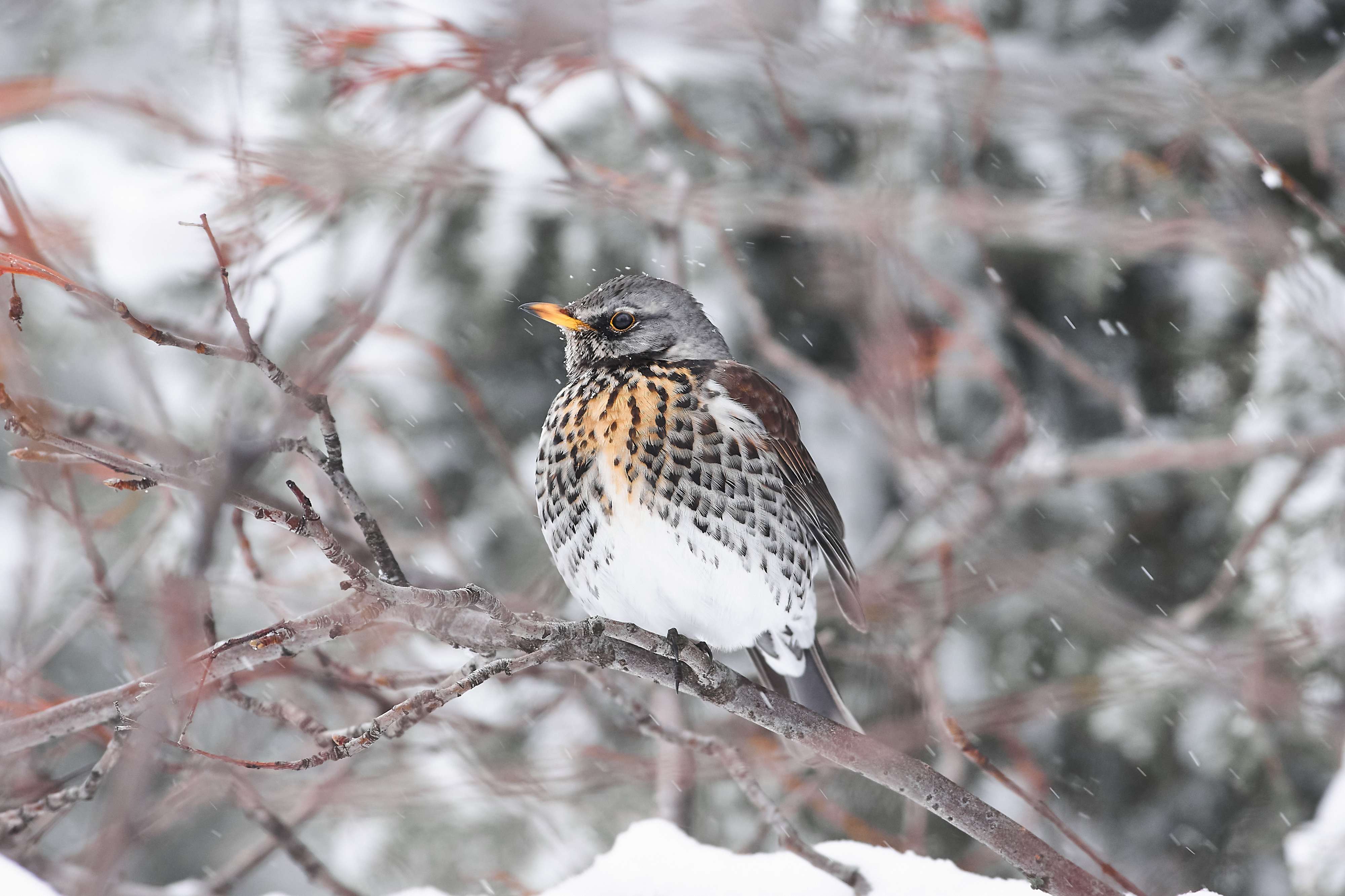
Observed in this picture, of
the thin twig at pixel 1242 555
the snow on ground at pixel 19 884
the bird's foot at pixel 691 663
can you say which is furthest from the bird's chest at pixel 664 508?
the thin twig at pixel 1242 555

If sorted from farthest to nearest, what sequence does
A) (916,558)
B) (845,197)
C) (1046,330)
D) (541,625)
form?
(1046,330)
(916,558)
(845,197)
(541,625)

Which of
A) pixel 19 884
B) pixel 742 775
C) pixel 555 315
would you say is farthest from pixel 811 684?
pixel 19 884

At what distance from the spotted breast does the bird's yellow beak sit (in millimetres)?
160

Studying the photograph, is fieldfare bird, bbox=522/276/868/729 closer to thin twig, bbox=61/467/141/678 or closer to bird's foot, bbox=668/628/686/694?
bird's foot, bbox=668/628/686/694

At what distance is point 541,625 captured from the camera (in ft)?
4.54

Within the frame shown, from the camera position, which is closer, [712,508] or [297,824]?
[712,508]

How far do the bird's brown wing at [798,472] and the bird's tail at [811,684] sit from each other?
19 cm

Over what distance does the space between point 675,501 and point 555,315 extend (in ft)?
1.51

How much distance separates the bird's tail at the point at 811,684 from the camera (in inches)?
103

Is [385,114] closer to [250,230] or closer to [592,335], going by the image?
[250,230]

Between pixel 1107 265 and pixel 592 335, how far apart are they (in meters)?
2.67

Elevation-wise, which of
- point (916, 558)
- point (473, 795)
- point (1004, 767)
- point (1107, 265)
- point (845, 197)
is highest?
point (845, 197)

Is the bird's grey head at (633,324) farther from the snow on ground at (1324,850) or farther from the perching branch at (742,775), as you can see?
the snow on ground at (1324,850)

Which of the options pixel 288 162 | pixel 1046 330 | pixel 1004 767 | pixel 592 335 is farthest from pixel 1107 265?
pixel 288 162
